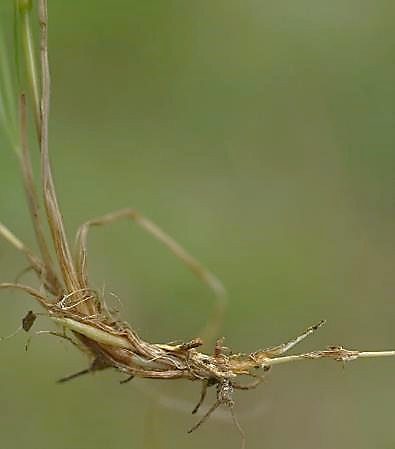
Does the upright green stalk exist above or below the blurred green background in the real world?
below

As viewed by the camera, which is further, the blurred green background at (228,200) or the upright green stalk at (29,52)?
the blurred green background at (228,200)

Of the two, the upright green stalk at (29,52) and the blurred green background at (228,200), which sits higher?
the blurred green background at (228,200)

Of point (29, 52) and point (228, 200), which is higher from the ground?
point (228, 200)

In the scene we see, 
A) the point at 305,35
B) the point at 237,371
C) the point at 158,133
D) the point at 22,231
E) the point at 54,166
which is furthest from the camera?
the point at 305,35

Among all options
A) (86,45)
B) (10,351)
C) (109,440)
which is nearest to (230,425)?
(109,440)

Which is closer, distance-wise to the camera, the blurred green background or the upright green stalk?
the upright green stalk

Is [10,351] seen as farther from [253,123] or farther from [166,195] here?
[253,123]

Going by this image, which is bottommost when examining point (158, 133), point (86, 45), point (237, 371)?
point (237, 371)

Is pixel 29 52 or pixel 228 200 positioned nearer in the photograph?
pixel 29 52
